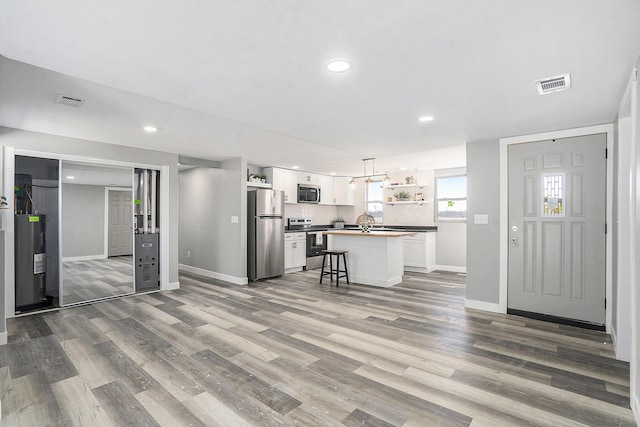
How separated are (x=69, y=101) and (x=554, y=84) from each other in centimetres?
424

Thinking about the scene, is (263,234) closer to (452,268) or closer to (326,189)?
(326,189)

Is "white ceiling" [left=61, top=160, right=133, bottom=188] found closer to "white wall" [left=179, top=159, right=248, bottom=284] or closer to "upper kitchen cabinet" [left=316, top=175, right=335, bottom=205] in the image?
"white wall" [left=179, top=159, right=248, bottom=284]

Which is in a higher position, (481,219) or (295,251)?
(481,219)

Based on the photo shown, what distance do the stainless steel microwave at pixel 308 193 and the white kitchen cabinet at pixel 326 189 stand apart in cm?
23

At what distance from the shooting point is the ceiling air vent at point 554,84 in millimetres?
2350

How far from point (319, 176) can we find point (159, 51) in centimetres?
625

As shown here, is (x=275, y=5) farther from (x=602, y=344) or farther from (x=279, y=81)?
(x=602, y=344)

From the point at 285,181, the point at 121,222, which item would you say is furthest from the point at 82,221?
the point at 285,181

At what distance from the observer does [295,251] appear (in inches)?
277

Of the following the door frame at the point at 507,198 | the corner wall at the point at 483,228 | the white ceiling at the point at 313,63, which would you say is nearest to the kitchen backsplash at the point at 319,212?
the white ceiling at the point at 313,63

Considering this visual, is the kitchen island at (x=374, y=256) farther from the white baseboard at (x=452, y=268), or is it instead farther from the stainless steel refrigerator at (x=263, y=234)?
the white baseboard at (x=452, y=268)

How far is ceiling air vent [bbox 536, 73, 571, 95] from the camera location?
2.35 m

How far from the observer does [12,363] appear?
2.72 meters

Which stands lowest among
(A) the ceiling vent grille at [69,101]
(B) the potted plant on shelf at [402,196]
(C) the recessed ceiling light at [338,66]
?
(B) the potted plant on shelf at [402,196]
